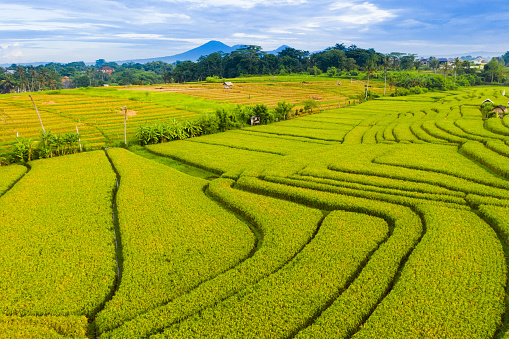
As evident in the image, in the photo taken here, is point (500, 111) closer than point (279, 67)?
Yes

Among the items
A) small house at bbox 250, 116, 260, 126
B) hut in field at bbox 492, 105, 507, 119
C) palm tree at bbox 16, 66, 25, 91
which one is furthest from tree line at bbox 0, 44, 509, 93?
small house at bbox 250, 116, 260, 126

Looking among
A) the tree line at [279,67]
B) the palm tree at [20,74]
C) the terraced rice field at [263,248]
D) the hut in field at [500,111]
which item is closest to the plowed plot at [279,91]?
the tree line at [279,67]

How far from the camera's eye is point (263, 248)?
1159 cm

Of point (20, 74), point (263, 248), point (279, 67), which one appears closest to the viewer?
point (263, 248)

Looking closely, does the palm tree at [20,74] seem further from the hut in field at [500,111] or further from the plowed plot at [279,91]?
the hut in field at [500,111]

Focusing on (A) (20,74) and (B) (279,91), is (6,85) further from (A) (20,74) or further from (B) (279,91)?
(B) (279,91)

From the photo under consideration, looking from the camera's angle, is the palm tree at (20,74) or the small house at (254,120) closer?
the small house at (254,120)

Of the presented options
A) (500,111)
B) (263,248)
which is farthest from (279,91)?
(263,248)

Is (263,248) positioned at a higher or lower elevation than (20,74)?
lower

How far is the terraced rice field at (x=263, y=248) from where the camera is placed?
26.8 feet

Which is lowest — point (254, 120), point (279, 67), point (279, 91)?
point (254, 120)

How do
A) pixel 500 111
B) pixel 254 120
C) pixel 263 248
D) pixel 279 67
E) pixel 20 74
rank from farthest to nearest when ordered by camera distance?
1. pixel 279 67
2. pixel 20 74
3. pixel 254 120
4. pixel 500 111
5. pixel 263 248

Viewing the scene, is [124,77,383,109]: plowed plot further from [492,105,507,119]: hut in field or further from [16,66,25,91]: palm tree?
[16,66,25,91]: palm tree

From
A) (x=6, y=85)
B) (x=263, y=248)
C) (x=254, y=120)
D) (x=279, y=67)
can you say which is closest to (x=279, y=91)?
(x=254, y=120)
